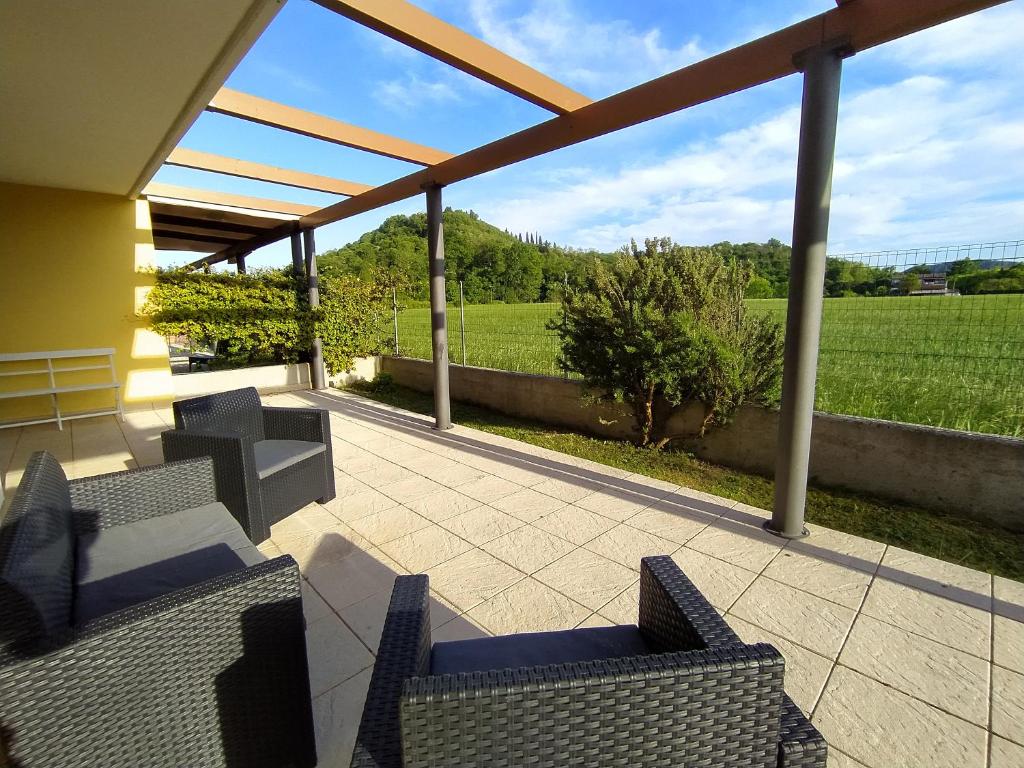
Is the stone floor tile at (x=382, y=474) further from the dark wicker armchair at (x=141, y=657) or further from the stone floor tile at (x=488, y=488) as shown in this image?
the dark wicker armchair at (x=141, y=657)

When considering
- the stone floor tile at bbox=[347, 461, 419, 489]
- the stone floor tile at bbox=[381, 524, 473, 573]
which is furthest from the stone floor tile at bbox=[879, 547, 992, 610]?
the stone floor tile at bbox=[347, 461, 419, 489]

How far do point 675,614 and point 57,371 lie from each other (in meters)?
7.75

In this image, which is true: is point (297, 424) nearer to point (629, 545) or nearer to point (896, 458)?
point (629, 545)

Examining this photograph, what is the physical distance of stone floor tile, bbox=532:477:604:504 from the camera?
3.46 metres

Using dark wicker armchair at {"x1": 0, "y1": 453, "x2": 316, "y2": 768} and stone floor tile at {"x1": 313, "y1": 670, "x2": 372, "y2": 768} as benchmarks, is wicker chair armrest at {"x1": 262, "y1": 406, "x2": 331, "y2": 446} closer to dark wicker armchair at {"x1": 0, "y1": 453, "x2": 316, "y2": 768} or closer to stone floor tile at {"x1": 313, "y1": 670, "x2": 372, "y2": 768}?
dark wicker armchair at {"x1": 0, "y1": 453, "x2": 316, "y2": 768}

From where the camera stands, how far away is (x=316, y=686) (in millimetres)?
1764

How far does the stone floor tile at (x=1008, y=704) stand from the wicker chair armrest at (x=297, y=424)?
3.46 metres

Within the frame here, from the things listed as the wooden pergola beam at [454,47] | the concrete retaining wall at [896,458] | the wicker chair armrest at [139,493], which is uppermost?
the wooden pergola beam at [454,47]

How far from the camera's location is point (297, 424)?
3.42 m

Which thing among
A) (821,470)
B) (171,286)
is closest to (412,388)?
(171,286)

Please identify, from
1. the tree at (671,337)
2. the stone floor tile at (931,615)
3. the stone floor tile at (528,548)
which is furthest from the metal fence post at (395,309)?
the stone floor tile at (931,615)

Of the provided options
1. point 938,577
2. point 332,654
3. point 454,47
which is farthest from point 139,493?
point 938,577

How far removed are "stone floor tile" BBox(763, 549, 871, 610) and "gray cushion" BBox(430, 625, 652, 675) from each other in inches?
57.5

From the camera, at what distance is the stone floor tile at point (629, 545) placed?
262 cm
